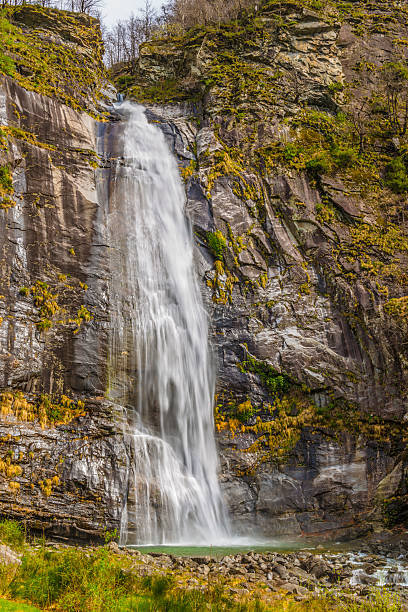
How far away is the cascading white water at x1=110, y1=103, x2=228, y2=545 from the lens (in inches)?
524

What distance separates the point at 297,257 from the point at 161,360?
6.93 meters

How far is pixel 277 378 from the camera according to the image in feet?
53.2

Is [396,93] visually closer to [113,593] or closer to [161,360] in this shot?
[161,360]

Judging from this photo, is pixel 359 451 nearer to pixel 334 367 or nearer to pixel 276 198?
pixel 334 367

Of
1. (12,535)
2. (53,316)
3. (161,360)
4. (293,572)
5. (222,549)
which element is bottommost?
(222,549)

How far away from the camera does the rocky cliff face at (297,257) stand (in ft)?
49.0

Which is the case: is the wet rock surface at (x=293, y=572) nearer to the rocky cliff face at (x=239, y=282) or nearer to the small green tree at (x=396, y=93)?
the rocky cliff face at (x=239, y=282)

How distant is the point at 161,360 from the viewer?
51.4 feet

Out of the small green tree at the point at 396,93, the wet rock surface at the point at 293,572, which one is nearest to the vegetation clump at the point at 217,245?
the wet rock surface at the point at 293,572

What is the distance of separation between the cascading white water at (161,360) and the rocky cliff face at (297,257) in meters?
0.74

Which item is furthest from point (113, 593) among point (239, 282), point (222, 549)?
point (239, 282)

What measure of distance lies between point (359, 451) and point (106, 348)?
9.07 m

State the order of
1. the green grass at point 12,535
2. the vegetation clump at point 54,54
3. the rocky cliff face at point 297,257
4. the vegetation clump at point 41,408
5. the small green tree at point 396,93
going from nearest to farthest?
the green grass at point 12,535 → the vegetation clump at point 41,408 → the rocky cliff face at point 297,257 → the vegetation clump at point 54,54 → the small green tree at point 396,93

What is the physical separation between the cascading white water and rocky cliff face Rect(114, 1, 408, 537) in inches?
29.3
